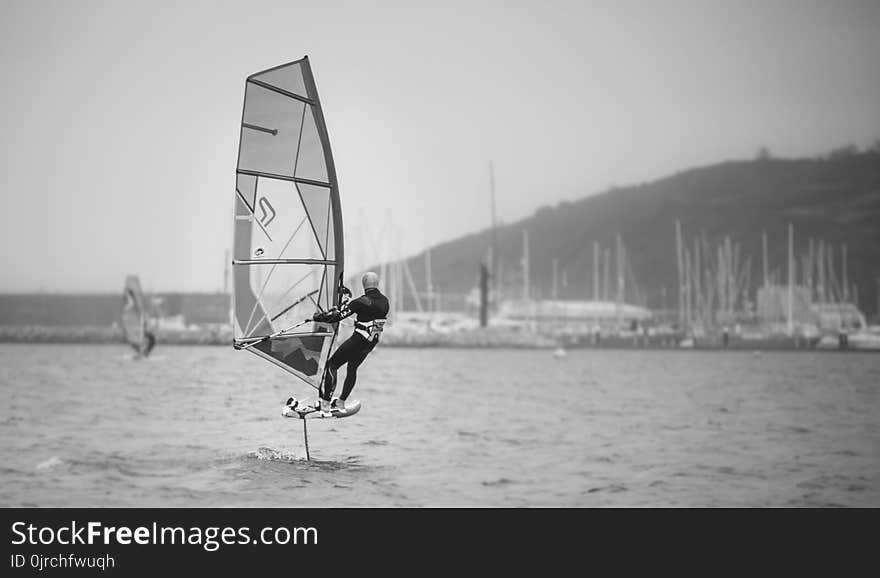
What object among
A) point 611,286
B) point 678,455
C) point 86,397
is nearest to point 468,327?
point 86,397

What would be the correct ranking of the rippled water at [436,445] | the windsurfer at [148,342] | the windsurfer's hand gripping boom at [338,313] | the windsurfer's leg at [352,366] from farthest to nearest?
the windsurfer at [148,342] → the rippled water at [436,445] → the windsurfer's leg at [352,366] → the windsurfer's hand gripping boom at [338,313]

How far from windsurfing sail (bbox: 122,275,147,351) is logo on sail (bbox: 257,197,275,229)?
3222 centimetres

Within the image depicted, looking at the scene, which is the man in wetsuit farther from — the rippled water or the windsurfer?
the windsurfer

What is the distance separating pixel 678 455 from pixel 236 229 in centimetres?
961

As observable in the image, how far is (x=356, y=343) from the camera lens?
30.8ft

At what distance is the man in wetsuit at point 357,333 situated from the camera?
362 inches

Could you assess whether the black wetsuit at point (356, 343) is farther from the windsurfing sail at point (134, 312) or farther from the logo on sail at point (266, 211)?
the windsurfing sail at point (134, 312)

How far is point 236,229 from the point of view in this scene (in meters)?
A: 9.78

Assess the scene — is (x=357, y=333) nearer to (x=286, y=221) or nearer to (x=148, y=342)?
(x=286, y=221)

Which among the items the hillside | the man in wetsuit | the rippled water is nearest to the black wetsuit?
the man in wetsuit

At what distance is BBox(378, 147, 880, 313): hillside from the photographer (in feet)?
450

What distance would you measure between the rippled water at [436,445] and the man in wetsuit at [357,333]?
2.06 metres

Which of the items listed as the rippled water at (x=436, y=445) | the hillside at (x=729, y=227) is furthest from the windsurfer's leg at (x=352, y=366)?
the hillside at (x=729, y=227)
